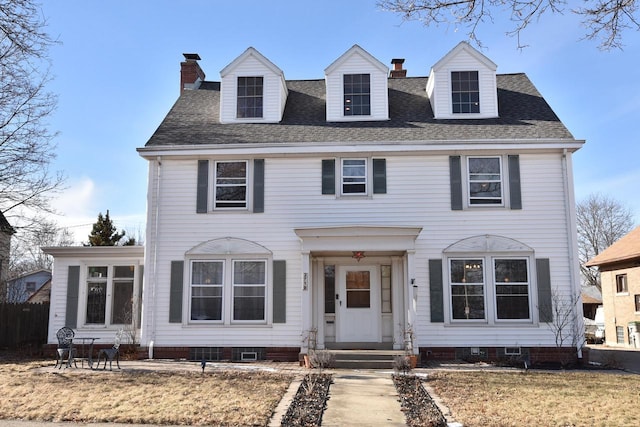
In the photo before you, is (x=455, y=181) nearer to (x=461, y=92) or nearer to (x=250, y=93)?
(x=461, y=92)

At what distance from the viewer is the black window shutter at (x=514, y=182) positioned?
558 inches

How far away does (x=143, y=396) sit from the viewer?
8898 mm

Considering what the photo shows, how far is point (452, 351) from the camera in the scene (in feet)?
45.2

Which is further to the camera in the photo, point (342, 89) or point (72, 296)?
point (342, 89)

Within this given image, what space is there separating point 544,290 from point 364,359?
502cm

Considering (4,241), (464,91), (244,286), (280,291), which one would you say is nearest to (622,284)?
(464,91)

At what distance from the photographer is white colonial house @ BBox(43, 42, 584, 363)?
45.4 ft

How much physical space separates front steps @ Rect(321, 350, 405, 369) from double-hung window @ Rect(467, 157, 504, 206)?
15.1 feet

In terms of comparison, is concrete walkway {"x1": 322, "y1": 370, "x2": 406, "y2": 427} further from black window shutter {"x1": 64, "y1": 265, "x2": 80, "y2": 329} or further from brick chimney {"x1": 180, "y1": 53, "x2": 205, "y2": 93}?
brick chimney {"x1": 180, "y1": 53, "x2": 205, "y2": 93}

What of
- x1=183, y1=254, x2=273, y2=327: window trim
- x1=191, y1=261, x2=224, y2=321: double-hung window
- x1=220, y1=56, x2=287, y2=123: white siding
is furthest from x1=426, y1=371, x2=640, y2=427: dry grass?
x1=220, y1=56, x2=287, y2=123: white siding

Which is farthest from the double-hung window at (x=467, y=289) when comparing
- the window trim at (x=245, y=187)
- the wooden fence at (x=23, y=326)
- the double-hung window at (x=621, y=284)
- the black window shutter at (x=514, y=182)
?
the double-hung window at (x=621, y=284)

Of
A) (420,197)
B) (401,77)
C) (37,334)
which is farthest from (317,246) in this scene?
(37,334)

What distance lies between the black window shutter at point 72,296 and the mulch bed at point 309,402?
761cm

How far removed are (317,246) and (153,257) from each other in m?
4.53
